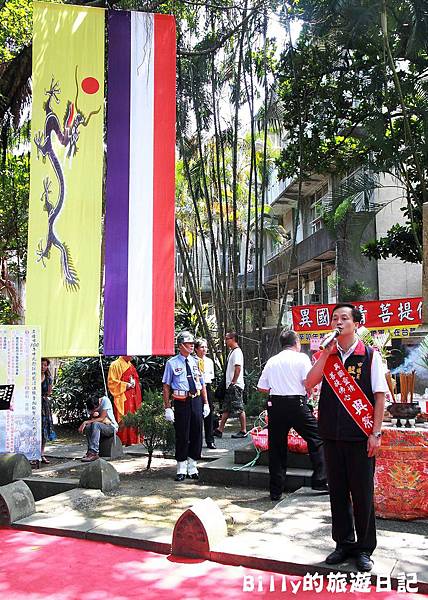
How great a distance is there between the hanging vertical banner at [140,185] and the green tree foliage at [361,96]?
4.38 metres

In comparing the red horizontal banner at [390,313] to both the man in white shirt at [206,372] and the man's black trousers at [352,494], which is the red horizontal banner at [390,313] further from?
the man's black trousers at [352,494]

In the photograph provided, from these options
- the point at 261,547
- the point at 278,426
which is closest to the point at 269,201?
the point at 278,426

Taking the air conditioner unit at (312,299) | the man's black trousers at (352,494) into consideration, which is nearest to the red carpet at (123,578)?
the man's black trousers at (352,494)

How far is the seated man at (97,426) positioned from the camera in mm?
7754

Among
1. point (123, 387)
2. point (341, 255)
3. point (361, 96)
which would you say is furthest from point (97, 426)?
point (341, 255)

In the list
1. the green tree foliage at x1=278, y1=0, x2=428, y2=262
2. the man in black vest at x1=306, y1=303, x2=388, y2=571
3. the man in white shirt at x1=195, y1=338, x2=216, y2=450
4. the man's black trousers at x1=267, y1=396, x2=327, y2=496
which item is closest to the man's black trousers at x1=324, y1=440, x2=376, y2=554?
the man in black vest at x1=306, y1=303, x2=388, y2=571

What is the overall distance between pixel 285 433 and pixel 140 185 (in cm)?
375

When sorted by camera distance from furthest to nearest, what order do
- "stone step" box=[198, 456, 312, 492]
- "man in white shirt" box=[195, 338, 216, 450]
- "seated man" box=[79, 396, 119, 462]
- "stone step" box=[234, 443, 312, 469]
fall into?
"man in white shirt" box=[195, 338, 216, 450] → "seated man" box=[79, 396, 119, 462] → "stone step" box=[234, 443, 312, 469] → "stone step" box=[198, 456, 312, 492]

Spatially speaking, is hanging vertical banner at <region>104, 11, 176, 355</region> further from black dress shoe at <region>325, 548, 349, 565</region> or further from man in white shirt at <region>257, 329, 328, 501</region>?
black dress shoe at <region>325, 548, 349, 565</region>

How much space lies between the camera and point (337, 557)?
374 centimetres

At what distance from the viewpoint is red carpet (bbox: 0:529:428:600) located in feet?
11.4

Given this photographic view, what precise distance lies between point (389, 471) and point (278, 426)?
1.23 m

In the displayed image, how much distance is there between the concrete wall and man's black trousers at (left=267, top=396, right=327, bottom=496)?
12625 mm

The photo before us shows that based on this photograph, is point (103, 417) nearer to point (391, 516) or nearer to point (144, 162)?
point (144, 162)
